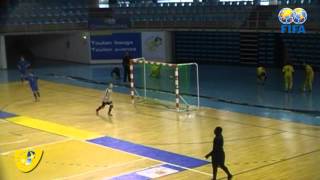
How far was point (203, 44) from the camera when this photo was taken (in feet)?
112

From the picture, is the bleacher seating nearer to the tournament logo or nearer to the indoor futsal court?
the indoor futsal court

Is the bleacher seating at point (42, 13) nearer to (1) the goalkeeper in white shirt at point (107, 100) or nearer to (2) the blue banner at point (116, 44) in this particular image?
(2) the blue banner at point (116, 44)

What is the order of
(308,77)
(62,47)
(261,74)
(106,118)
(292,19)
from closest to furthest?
(106,118) → (308,77) → (261,74) → (292,19) → (62,47)

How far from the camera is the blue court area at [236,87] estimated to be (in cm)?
1898

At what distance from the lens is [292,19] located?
26297 mm

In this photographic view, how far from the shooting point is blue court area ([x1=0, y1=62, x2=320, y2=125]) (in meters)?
19.0

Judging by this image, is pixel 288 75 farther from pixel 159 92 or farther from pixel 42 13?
pixel 42 13

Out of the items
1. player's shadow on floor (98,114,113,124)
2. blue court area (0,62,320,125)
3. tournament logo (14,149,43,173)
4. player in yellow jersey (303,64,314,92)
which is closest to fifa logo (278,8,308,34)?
blue court area (0,62,320,125)

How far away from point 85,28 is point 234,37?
9854 millimetres

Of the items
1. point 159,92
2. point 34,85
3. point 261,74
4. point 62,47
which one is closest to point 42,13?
point 62,47

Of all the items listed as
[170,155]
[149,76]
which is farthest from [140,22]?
[170,155]

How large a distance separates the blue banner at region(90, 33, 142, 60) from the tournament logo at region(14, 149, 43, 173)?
21.4 metres

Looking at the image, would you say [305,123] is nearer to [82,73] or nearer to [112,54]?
[82,73]

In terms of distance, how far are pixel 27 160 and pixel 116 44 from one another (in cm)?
2284
